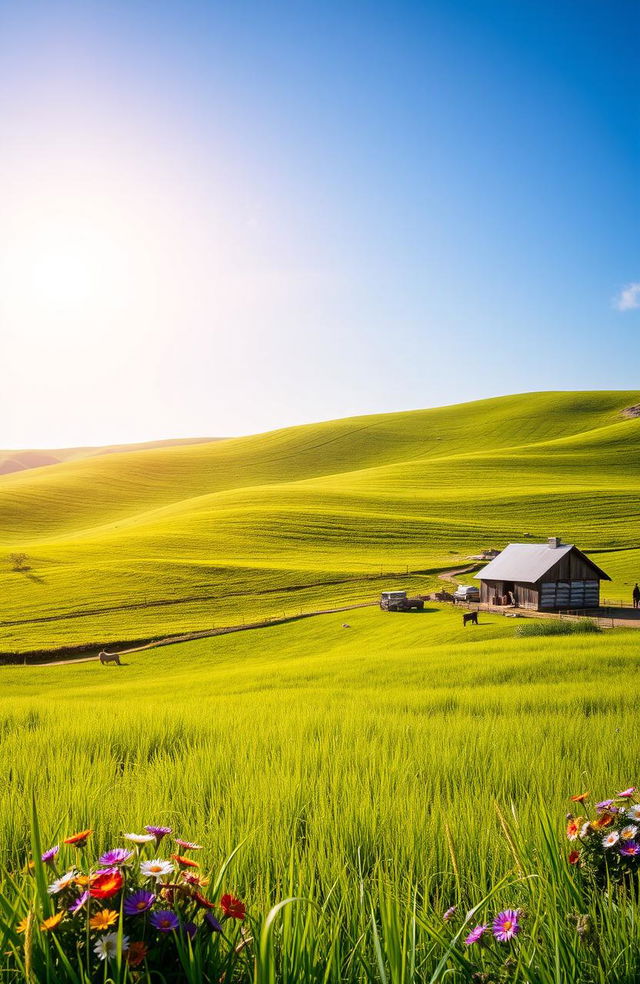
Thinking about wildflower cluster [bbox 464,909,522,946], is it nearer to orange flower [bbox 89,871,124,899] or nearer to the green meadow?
the green meadow

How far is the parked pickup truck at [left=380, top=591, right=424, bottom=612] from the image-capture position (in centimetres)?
5075

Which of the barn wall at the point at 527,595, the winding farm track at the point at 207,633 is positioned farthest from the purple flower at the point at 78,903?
the barn wall at the point at 527,595

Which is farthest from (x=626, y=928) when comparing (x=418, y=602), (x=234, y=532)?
(x=234, y=532)

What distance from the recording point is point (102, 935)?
71.0 inches

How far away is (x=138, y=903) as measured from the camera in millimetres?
1798

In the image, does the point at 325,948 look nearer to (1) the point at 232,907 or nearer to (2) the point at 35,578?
(1) the point at 232,907

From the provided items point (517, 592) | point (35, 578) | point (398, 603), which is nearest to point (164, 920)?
point (398, 603)

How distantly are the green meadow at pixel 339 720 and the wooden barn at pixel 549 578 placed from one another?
5886 mm

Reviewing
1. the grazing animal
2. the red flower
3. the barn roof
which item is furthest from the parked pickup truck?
the red flower

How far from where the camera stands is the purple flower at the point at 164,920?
1793 mm

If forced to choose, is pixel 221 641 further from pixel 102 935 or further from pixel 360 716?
pixel 102 935

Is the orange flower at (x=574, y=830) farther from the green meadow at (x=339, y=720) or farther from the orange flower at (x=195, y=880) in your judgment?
the orange flower at (x=195, y=880)

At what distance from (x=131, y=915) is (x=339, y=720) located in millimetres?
6830

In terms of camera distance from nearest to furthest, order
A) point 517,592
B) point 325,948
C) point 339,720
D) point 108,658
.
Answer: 1. point 325,948
2. point 339,720
3. point 108,658
4. point 517,592
